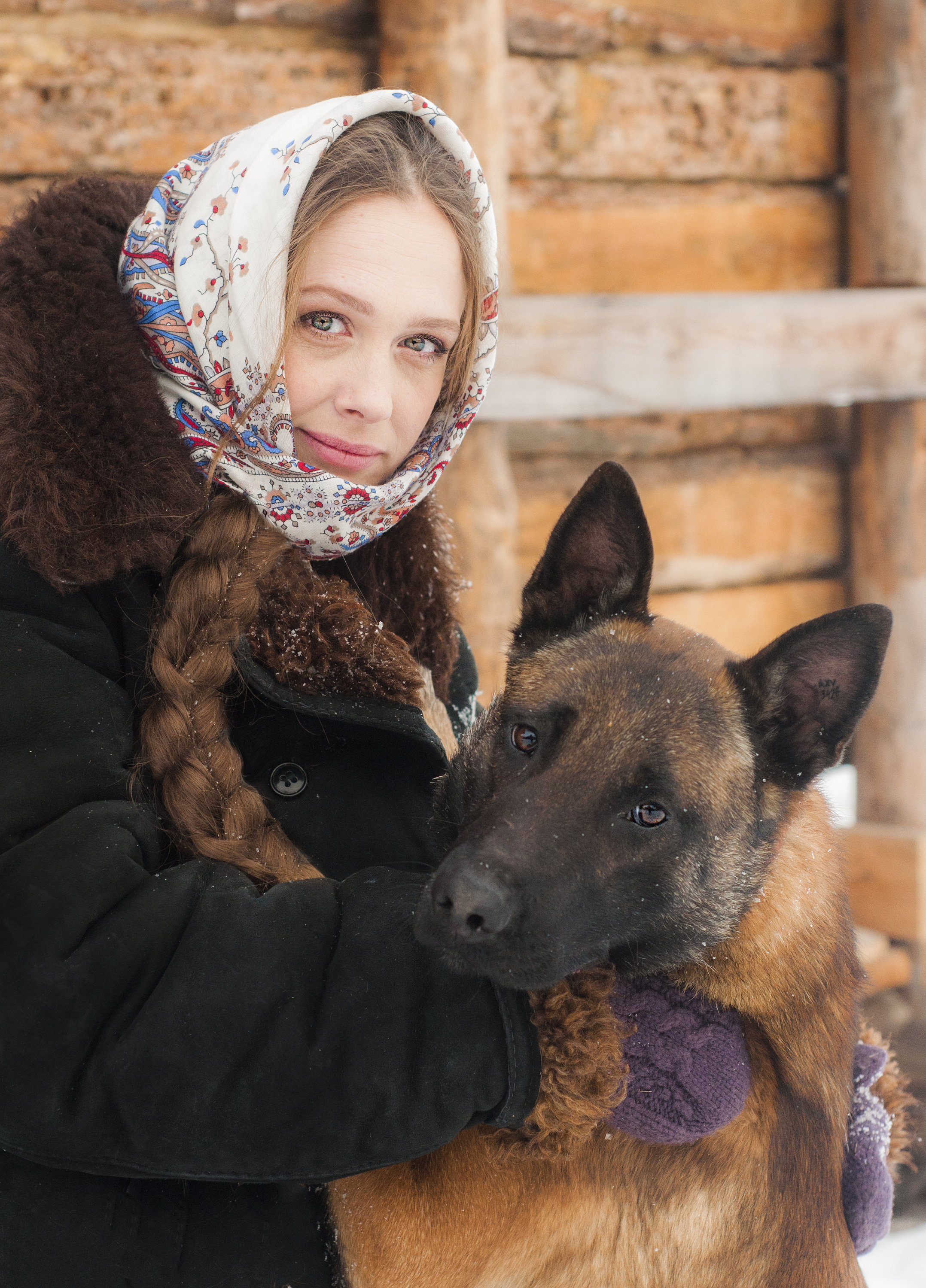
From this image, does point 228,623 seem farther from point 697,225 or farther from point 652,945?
point 697,225

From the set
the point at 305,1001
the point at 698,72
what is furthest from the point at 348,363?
the point at 698,72

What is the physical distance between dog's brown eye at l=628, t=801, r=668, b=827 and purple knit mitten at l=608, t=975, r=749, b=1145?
287 millimetres

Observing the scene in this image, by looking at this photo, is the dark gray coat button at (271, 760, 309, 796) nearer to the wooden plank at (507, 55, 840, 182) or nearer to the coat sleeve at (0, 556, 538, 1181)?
the coat sleeve at (0, 556, 538, 1181)

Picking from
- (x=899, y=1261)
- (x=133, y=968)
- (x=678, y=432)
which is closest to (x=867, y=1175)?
(x=133, y=968)

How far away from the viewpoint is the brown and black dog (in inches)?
60.9

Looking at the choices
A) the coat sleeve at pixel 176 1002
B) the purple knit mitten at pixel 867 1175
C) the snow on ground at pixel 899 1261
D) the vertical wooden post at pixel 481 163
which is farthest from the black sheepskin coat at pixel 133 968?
the snow on ground at pixel 899 1261

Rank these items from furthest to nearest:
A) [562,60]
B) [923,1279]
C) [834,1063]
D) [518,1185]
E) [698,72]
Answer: [698,72]
[562,60]
[923,1279]
[834,1063]
[518,1185]

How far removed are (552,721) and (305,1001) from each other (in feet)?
2.14

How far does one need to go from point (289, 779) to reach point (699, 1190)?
0.98 metres

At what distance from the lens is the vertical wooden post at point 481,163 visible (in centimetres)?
330

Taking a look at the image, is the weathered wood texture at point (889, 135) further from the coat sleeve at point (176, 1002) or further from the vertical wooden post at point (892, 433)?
the coat sleeve at point (176, 1002)

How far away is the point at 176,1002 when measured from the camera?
51.2 inches

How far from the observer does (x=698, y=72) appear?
4.23 meters

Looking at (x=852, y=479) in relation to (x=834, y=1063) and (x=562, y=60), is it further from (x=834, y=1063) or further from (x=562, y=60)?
(x=834, y=1063)
